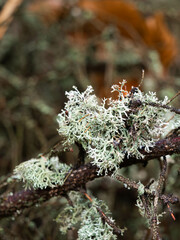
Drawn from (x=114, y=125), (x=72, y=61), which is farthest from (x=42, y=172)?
(x=72, y=61)

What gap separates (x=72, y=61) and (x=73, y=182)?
104 centimetres

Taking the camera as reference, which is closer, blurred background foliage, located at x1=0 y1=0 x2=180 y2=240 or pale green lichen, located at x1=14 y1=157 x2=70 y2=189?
pale green lichen, located at x1=14 y1=157 x2=70 y2=189

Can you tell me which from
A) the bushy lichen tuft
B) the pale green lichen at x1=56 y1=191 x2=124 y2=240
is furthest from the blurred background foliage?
the bushy lichen tuft

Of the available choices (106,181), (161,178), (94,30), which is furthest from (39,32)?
(161,178)

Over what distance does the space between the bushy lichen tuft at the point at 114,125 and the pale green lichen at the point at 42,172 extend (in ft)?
0.27

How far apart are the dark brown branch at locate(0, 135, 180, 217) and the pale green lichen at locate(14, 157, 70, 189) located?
0.06ft

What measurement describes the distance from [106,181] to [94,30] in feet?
2.98

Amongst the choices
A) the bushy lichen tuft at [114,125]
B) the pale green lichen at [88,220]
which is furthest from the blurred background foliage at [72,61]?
the bushy lichen tuft at [114,125]

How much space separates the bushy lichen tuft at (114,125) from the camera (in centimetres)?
44

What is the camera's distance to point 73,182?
20.0 inches

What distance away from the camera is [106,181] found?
1.21 m

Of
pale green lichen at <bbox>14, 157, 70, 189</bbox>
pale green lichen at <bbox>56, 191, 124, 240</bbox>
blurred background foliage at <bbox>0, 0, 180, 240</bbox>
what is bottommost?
pale green lichen at <bbox>56, 191, 124, 240</bbox>

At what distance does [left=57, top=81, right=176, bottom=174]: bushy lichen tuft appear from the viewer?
0.44 metres

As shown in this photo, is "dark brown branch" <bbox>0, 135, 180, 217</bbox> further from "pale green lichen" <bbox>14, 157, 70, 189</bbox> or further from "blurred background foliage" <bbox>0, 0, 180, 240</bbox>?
"blurred background foliage" <bbox>0, 0, 180, 240</bbox>
